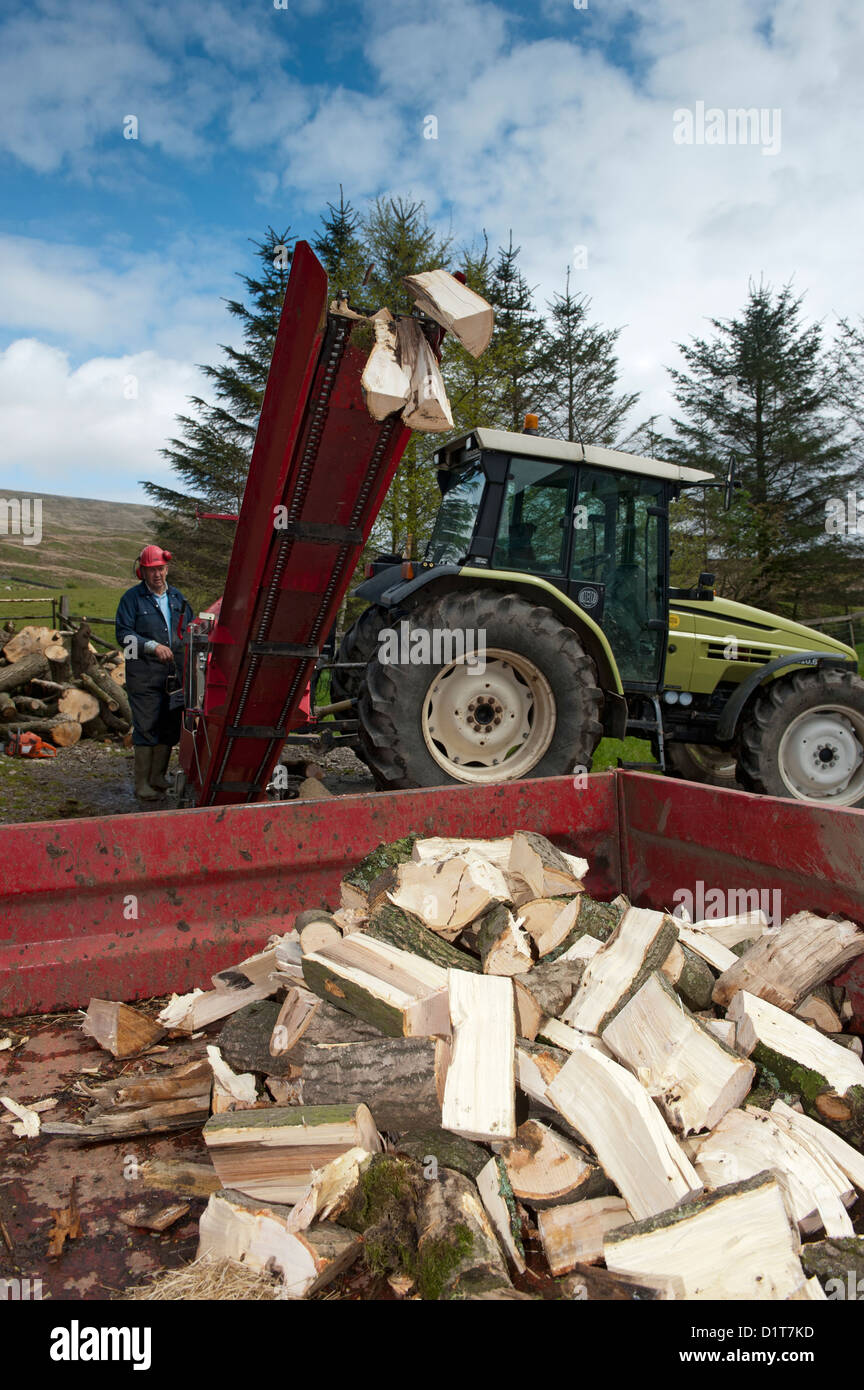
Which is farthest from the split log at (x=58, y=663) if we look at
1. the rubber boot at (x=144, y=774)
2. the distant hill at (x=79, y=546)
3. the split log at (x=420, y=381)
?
the distant hill at (x=79, y=546)

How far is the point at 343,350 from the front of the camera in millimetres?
3055

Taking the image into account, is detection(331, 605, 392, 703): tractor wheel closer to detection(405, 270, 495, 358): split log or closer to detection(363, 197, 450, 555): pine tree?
detection(405, 270, 495, 358): split log

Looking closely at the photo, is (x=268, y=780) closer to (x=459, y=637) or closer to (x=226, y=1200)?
(x=459, y=637)

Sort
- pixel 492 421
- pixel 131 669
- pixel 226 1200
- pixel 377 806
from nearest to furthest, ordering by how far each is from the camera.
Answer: pixel 226 1200, pixel 377 806, pixel 131 669, pixel 492 421

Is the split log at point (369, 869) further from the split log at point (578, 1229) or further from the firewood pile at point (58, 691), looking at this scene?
the firewood pile at point (58, 691)

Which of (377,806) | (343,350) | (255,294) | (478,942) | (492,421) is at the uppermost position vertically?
(255,294)

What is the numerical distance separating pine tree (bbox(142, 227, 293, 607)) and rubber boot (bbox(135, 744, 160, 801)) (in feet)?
54.0

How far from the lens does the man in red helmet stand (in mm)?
5441

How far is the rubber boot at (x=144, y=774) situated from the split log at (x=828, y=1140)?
185 inches

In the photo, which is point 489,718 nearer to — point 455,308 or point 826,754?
point 455,308

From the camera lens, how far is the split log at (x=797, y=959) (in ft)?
7.24
